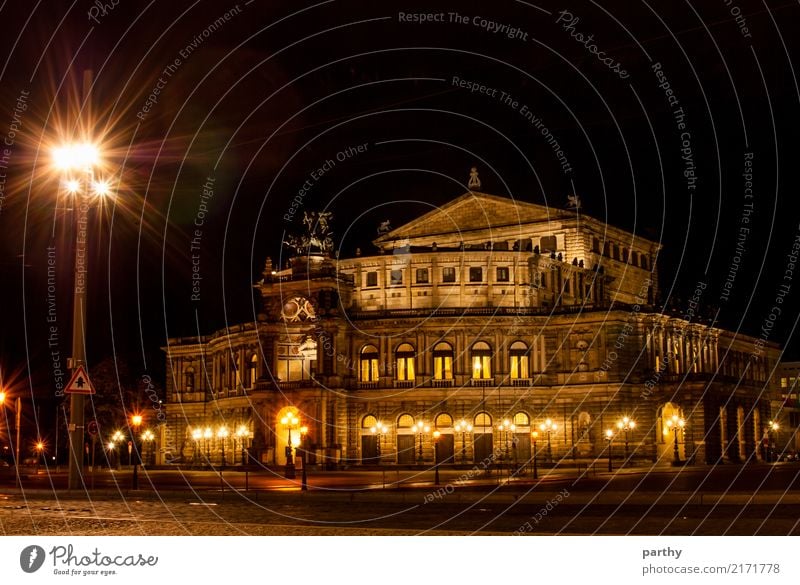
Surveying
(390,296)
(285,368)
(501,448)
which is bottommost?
(501,448)

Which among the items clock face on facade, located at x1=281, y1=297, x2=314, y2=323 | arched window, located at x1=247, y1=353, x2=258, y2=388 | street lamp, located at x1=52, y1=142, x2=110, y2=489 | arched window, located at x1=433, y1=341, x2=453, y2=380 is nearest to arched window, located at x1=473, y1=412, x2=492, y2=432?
arched window, located at x1=433, y1=341, x2=453, y2=380

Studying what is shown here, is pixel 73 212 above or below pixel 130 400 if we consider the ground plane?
above

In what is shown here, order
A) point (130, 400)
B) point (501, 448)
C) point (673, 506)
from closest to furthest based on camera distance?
point (673, 506), point (501, 448), point (130, 400)

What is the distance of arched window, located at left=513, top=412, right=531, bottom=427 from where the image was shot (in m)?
98.4

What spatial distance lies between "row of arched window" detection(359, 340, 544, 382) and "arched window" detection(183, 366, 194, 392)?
90.7 ft

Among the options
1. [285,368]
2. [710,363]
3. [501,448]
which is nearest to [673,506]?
[501,448]

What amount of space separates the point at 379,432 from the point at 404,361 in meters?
6.78

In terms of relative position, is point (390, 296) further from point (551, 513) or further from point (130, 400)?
point (551, 513)

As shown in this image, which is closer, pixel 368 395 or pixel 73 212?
pixel 73 212

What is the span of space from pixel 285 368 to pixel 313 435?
7.71m

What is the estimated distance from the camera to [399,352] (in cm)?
10094
